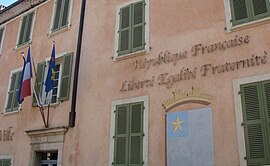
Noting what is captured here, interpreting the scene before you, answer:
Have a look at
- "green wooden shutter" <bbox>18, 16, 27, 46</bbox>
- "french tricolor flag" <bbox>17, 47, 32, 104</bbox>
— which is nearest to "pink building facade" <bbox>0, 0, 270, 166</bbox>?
"french tricolor flag" <bbox>17, 47, 32, 104</bbox>

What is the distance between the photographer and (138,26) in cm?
845

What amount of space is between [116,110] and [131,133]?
2.70ft

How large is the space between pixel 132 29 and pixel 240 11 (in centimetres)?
286

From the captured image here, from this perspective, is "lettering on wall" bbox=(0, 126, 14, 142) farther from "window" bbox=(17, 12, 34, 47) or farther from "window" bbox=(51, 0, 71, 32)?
"window" bbox=(51, 0, 71, 32)

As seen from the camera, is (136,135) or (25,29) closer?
(136,135)

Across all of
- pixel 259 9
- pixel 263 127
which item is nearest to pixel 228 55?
pixel 259 9

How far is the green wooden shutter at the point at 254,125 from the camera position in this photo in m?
5.78

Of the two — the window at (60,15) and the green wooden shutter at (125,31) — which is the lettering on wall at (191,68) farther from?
the window at (60,15)

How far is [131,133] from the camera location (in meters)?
7.51

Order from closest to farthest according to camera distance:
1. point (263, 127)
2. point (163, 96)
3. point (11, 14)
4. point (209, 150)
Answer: point (263, 127), point (209, 150), point (163, 96), point (11, 14)

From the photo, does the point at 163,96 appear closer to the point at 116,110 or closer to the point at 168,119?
the point at 168,119

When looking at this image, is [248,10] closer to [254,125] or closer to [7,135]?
→ [254,125]

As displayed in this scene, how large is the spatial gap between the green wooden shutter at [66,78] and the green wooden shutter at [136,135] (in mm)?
2502

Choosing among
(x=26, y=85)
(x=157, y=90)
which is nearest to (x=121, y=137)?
(x=157, y=90)
